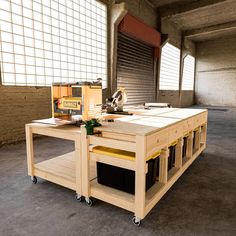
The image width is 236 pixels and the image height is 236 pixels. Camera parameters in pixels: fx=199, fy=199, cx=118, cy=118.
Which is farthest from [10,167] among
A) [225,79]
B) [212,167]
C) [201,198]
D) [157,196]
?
[225,79]

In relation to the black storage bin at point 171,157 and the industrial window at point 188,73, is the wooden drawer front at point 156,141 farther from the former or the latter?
the industrial window at point 188,73

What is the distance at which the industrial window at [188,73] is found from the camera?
36.8 feet

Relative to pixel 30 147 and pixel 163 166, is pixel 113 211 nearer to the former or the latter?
pixel 163 166

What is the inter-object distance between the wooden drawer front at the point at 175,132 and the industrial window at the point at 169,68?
262 inches

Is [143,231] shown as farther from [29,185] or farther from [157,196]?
[29,185]

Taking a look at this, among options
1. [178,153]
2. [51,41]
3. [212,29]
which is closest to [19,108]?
[51,41]

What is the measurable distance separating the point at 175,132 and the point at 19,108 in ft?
9.86

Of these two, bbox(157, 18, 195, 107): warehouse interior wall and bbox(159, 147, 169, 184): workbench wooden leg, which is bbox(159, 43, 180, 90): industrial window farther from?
bbox(159, 147, 169, 184): workbench wooden leg

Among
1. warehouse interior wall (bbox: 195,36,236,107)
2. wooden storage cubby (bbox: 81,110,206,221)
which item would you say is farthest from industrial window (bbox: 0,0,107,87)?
warehouse interior wall (bbox: 195,36,236,107)

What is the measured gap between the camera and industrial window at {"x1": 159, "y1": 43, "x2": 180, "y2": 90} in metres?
8.55

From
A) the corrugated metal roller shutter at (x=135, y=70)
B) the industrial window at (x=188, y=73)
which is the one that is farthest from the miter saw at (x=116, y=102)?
the industrial window at (x=188, y=73)

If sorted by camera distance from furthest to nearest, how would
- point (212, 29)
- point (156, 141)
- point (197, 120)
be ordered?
point (212, 29) → point (197, 120) → point (156, 141)

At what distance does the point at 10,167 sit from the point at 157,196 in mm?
1876

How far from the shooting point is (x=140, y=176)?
137cm
